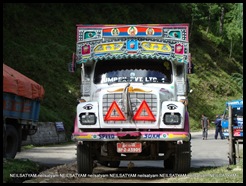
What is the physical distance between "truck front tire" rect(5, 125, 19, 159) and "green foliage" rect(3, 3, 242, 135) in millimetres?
11049

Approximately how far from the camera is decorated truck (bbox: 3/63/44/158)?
49.5ft

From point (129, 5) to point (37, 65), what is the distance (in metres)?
27.3

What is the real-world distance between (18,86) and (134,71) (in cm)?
526

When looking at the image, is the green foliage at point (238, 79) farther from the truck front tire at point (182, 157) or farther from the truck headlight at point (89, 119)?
the truck headlight at point (89, 119)

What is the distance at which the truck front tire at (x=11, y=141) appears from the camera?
1518cm

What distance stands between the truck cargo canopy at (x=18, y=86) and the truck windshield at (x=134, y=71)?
12.9 ft

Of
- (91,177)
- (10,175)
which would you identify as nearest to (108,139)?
(91,177)

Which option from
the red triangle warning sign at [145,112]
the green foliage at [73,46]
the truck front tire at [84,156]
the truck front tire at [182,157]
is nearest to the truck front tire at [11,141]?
the truck front tire at [84,156]

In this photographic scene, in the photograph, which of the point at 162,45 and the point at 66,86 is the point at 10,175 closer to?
the point at 162,45

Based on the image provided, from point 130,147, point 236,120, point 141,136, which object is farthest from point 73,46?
point 141,136

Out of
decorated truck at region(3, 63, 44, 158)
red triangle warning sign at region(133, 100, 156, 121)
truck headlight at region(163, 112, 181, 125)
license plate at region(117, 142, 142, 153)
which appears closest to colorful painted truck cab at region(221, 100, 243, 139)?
decorated truck at region(3, 63, 44, 158)

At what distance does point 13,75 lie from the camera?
1589 cm

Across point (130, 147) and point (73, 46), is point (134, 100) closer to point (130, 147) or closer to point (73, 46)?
point (130, 147)

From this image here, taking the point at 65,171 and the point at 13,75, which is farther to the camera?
the point at 13,75
